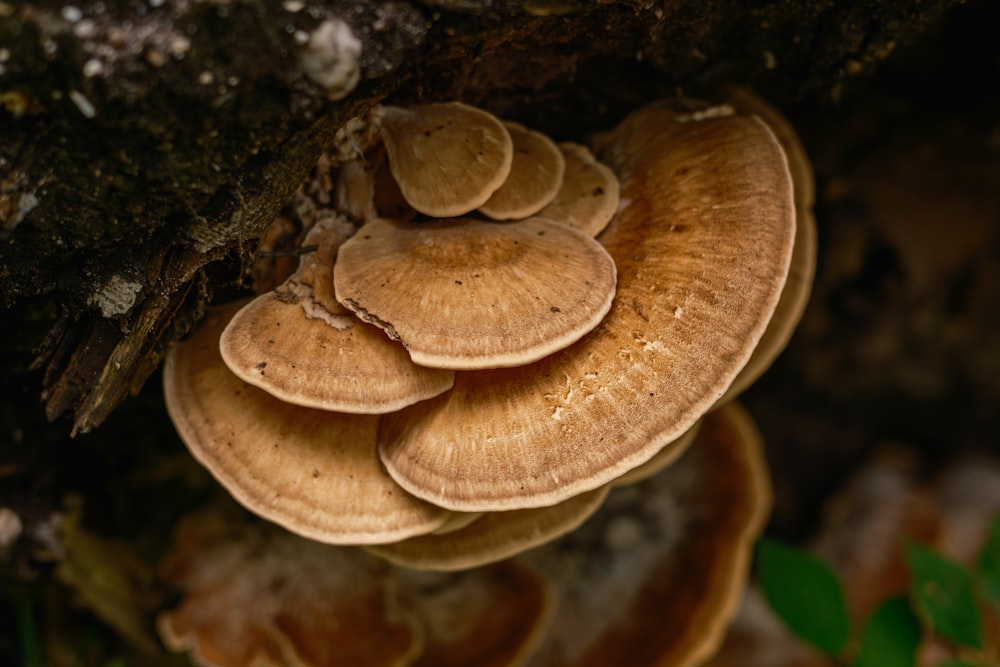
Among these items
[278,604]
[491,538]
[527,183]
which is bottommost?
[278,604]

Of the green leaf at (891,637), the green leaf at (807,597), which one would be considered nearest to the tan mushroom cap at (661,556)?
the green leaf at (807,597)

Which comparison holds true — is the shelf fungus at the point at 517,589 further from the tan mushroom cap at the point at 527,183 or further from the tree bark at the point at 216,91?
the tan mushroom cap at the point at 527,183

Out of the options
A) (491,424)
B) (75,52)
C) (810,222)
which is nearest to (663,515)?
(810,222)

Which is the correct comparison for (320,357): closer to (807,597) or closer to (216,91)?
(216,91)

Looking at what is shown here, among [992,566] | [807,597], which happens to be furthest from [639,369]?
[992,566]

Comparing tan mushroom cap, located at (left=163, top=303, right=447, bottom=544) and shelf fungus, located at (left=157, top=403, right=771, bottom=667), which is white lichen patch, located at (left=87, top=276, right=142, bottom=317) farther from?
shelf fungus, located at (left=157, top=403, right=771, bottom=667)

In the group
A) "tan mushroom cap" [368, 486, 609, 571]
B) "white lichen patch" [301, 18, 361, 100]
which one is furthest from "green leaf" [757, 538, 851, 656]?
"white lichen patch" [301, 18, 361, 100]

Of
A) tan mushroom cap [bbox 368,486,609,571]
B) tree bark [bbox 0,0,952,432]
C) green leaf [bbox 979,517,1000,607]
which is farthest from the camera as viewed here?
green leaf [bbox 979,517,1000,607]
